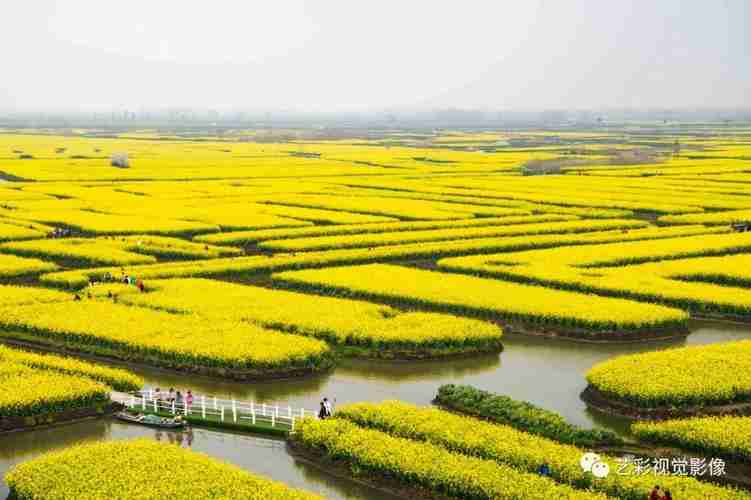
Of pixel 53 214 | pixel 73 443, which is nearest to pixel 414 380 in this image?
pixel 73 443

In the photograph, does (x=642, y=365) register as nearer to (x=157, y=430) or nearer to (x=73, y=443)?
(x=157, y=430)

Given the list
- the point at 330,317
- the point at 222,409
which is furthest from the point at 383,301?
the point at 222,409

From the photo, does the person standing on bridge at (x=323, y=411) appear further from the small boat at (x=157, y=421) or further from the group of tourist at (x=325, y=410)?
the small boat at (x=157, y=421)

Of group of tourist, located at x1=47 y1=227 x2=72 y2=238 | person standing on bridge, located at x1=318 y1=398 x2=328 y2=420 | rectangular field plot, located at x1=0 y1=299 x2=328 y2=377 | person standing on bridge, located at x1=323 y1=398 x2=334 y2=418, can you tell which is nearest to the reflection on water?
person standing on bridge, located at x1=318 y1=398 x2=328 y2=420

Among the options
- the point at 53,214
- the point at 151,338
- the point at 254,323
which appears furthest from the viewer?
the point at 53,214

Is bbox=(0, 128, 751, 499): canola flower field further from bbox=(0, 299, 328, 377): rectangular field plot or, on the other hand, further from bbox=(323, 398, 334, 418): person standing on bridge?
bbox=(323, 398, 334, 418): person standing on bridge

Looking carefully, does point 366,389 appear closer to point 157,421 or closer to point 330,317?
point 330,317
